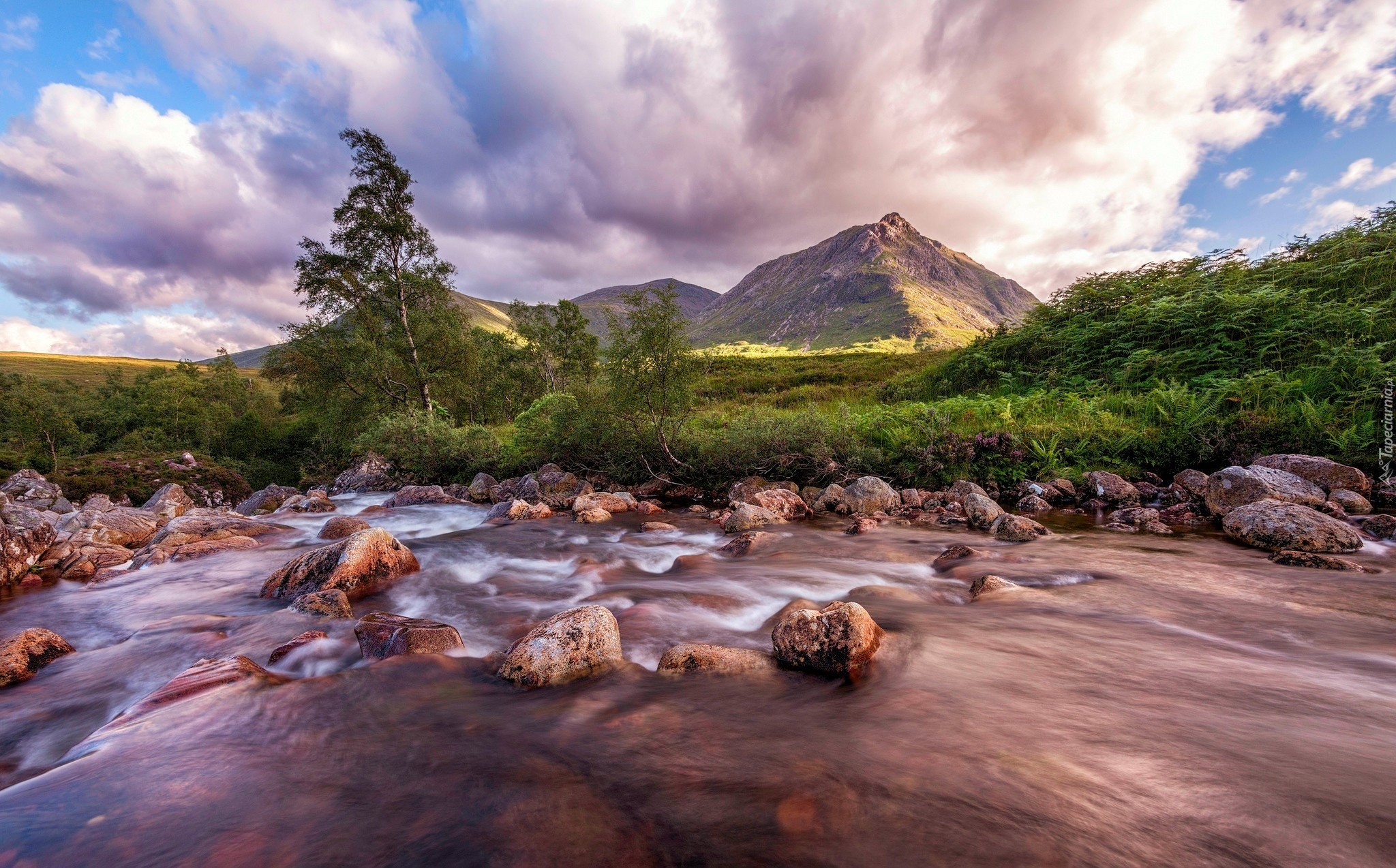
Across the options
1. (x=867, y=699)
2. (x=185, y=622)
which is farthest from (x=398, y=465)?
(x=867, y=699)

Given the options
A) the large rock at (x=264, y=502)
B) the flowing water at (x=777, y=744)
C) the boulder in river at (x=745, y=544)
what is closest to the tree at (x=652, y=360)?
the boulder in river at (x=745, y=544)

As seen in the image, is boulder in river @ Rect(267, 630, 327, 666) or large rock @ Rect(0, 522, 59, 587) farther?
large rock @ Rect(0, 522, 59, 587)

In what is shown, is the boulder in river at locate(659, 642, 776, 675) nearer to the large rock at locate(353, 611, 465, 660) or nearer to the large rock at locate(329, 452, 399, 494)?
the large rock at locate(353, 611, 465, 660)

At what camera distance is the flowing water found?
7.41 feet

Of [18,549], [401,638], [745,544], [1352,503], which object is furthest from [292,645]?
[1352,503]

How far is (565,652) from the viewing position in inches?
166

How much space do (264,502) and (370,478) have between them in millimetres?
3336

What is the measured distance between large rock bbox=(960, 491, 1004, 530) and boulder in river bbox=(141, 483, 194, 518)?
2219 cm

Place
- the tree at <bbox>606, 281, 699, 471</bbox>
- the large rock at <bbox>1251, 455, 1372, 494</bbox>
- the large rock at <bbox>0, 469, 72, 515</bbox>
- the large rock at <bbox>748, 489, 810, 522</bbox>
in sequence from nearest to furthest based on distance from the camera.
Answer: the large rock at <bbox>1251, 455, 1372, 494</bbox> < the large rock at <bbox>748, 489, 810, 522</bbox> < the tree at <bbox>606, 281, 699, 471</bbox> < the large rock at <bbox>0, 469, 72, 515</bbox>

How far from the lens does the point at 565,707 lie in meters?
3.69

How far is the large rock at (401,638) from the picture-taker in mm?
4621

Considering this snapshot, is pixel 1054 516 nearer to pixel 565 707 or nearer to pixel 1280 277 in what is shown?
pixel 565 707

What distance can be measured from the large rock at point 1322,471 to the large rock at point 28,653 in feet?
54.7

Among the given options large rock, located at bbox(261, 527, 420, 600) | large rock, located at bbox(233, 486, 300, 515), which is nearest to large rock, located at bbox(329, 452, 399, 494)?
large rock, located at bbox(233, 486, 300, 515)
